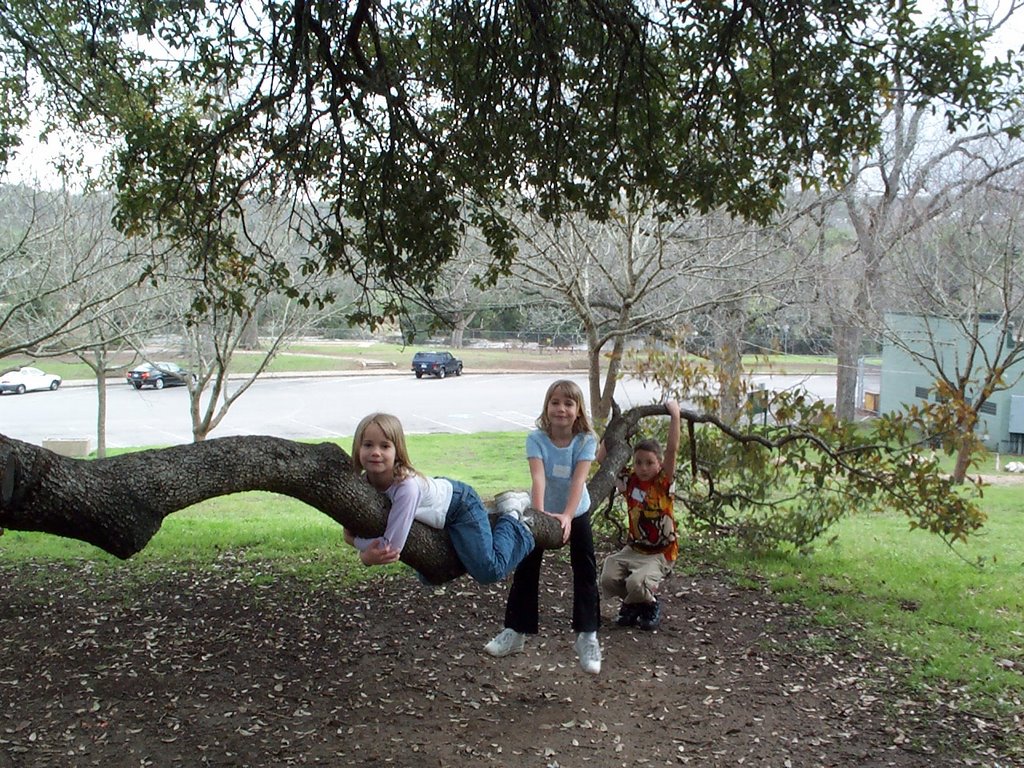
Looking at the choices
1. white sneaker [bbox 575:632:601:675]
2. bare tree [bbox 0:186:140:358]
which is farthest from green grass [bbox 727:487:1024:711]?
bare tree [bbox 0:186:140:358]

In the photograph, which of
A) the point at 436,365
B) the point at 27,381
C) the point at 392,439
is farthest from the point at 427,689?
the point at 27,381

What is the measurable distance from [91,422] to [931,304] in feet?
56.3

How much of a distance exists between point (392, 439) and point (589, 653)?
59.2 inches

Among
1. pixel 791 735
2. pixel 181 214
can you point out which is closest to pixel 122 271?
pixel 181 214

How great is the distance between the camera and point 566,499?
167 inches

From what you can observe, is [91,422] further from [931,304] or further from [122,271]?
[931,304]

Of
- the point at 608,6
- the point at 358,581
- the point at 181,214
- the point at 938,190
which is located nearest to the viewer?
the point at 608,6

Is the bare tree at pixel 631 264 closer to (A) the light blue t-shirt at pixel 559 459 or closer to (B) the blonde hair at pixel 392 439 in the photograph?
(A) the light blue t-shirt at pixel 559 459

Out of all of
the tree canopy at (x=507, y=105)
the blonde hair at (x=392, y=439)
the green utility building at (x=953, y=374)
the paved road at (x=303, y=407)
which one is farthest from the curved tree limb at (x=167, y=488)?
the green utility building at (x=953, y=374)

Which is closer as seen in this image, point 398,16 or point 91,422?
point 398,16

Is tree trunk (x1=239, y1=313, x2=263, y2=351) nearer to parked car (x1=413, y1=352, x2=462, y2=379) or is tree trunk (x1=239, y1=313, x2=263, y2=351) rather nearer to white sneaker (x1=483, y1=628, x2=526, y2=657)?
white sneaker (x1=483, y1=628, x2=526, y2=657)

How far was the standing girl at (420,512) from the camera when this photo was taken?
335 centimetres

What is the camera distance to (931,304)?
13.8m

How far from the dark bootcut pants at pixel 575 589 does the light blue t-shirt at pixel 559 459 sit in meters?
0.11
